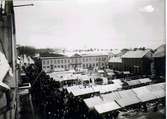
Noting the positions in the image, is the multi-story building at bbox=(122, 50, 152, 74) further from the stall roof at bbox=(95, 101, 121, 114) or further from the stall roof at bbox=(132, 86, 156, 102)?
the stall roof at bbox=(95, 101, 121, 114)

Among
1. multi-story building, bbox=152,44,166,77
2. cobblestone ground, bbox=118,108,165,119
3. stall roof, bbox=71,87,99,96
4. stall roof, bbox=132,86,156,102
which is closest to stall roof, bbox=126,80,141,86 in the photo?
stall roof, bbox=132,86,156,102

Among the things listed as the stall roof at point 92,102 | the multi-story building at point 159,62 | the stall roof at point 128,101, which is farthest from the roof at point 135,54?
the stall roof at point 92,102

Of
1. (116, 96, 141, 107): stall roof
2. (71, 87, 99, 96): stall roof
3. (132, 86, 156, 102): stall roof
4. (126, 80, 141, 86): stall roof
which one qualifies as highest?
(126, 80, 141, 86): stall roof

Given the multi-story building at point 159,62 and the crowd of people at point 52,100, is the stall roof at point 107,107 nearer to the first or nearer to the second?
the crowd of people at point 52,100

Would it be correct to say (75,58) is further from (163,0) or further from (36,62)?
(163,0)

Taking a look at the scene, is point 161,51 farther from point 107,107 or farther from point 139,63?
point 107,107

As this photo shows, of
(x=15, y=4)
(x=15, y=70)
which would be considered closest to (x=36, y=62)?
(x=15, y=70)
